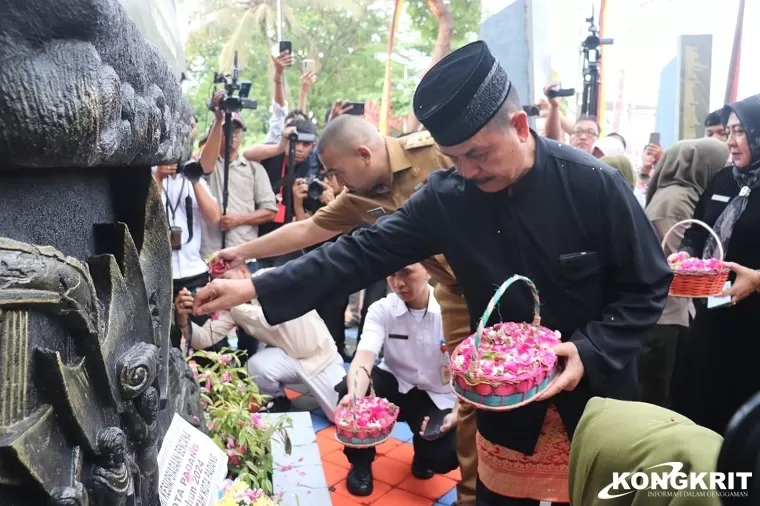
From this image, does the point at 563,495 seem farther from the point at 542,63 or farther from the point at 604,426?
the point at 542,63

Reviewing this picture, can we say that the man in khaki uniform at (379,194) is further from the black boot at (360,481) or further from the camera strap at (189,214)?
the camera strap at (189,214)

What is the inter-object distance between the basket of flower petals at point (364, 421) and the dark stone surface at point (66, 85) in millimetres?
1957

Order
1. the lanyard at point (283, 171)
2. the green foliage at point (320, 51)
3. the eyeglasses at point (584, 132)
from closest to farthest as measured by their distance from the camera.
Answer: the eyeglasses at point (584, 132)
the lanyard at point (283, 171)
the green foliage at point (320, 51)

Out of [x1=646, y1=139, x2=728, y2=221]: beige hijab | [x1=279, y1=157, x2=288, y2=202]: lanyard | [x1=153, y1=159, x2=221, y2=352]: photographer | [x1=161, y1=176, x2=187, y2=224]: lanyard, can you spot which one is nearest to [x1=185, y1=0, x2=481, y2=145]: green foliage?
[x1=279, y1=157, x2=288, y2=202]: lanyard

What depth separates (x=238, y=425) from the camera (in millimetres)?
2439

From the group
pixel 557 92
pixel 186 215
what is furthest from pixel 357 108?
pixel 186 215

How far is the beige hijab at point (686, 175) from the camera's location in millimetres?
3391

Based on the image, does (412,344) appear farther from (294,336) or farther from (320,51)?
(320,51)

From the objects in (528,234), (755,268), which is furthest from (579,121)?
(528,234)

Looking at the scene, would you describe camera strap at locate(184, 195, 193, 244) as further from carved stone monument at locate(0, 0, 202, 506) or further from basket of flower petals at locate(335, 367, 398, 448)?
carved stone monument at locate(0, 0, 202, 506)

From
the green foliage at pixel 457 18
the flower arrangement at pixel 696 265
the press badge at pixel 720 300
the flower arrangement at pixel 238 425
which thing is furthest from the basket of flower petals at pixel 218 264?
the green foliage at pixel 457 18

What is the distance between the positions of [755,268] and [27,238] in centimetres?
289

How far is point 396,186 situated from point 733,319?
64.3 inches

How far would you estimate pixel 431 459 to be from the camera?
3.11m
